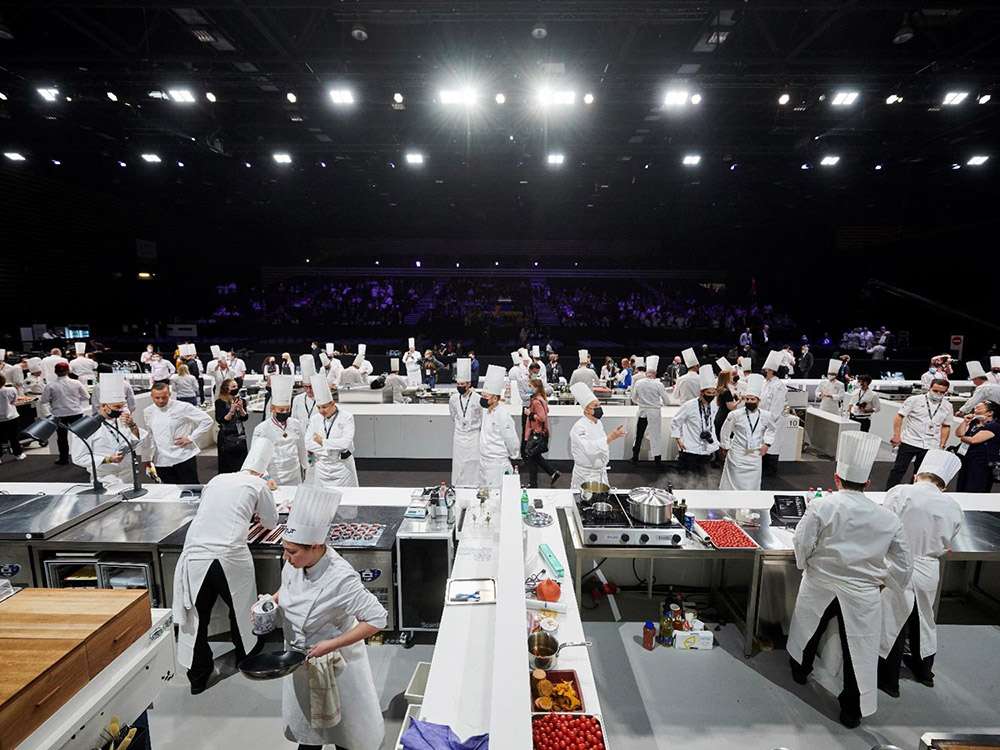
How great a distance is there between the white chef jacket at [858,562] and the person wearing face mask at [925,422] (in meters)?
3.45

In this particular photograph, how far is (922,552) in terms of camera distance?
3025mm

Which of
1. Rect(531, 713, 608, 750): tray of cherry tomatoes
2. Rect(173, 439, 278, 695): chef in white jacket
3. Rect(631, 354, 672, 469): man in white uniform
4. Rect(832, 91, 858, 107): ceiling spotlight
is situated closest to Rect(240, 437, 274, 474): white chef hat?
Rect(173, 439, 278, 695): chef in white jacket

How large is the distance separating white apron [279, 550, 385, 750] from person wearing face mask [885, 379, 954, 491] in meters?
5.90

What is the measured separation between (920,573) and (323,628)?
11.3ft

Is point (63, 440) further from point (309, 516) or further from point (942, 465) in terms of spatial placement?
point (942, 465)

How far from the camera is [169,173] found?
11633 millimetres

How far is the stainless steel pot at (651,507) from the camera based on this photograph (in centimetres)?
321

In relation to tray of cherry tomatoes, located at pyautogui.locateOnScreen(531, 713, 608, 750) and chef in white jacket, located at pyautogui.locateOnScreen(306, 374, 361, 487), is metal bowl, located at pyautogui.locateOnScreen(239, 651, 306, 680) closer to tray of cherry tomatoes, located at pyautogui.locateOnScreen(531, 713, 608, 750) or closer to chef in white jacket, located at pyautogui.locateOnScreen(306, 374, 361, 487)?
tray of cherry tomatoes, located at pyautogui.locateOnScreen(531, 713, 608, 750)

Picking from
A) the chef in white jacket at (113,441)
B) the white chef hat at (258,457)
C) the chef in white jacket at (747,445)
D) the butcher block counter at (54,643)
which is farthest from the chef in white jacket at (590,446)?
the chef in white jacket at (113,441)

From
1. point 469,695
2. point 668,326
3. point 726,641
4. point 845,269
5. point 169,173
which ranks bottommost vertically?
point 726,641

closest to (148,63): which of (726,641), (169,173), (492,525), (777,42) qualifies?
(169,173)

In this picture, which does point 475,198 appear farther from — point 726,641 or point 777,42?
point 726,641

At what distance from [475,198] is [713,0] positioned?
11.2 m

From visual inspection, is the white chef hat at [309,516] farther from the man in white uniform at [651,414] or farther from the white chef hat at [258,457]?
the man in white uniform at [651,414]
